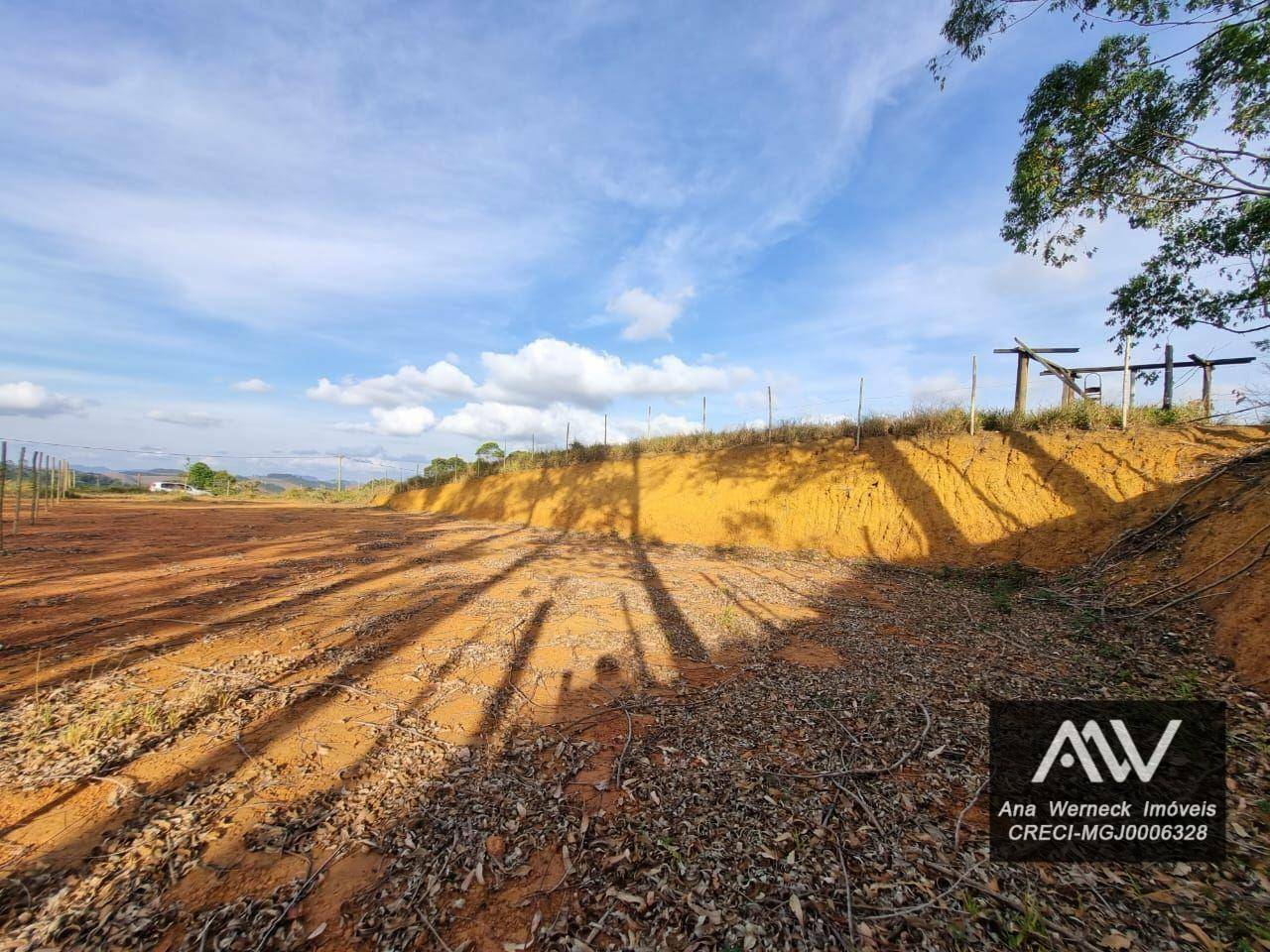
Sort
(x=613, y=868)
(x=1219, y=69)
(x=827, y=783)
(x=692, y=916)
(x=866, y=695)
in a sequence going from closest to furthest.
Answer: (x=692, y=916) < (x=613, y=868) < (x=827, y=783) < (x=866, y=695) < (x=1219, y=69)

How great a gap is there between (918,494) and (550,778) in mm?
11119

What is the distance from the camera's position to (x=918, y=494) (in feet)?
36.7

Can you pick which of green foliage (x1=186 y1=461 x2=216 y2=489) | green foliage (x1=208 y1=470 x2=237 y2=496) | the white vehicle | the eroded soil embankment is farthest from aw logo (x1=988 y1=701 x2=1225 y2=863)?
green foliage (x1=186 y1=461 x2=216 y2=489)

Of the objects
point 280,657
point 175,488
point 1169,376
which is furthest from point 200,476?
point 1169,376

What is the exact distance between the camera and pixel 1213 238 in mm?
7801

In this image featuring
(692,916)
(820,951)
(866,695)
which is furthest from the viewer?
(866,695)

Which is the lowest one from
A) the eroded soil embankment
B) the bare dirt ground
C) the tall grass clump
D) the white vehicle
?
the bare dirt ground

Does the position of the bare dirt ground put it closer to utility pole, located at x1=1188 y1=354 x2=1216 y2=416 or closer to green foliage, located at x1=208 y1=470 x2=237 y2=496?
utility pole, located at x1=1188 y1=354 x2=1216 y2=416

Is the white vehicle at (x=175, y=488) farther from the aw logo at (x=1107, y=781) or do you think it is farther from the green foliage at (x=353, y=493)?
the aw logo at (x=1107, y=781)

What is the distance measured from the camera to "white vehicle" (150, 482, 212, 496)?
109 feet

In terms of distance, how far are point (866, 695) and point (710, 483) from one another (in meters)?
11.1

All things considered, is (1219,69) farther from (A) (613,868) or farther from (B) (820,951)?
(A) (613,868)

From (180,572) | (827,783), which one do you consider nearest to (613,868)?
(827,783)

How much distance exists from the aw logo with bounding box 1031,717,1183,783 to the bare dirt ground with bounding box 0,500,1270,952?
12.0 inches
